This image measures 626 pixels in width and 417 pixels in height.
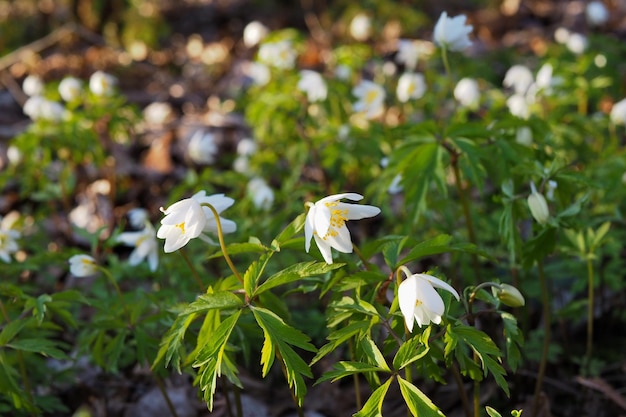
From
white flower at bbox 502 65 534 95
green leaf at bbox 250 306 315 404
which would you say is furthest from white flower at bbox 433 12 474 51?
green leaf at bbox 250 306 315 404

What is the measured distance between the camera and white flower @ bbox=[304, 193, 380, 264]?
1.72 meters

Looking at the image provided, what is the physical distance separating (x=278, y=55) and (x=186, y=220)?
8.66ft

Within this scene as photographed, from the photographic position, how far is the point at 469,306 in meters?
1.85

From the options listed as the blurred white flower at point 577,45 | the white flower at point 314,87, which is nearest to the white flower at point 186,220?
the white flower at point 314,87

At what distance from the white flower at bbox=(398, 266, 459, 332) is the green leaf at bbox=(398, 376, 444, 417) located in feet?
0.47

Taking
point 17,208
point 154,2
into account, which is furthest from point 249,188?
point 154,2

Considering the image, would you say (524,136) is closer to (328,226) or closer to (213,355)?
(328,226)

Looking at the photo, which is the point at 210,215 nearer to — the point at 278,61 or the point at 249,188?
the point at 249,188

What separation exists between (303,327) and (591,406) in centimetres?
114

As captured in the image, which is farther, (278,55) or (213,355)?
(278,55)

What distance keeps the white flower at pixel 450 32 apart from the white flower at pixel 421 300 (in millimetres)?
1387

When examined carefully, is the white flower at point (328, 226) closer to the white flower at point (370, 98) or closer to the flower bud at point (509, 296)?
the flower bud at point (509, 296)

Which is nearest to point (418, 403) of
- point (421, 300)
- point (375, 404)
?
point (375, 404)

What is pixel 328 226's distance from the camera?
1.74m
